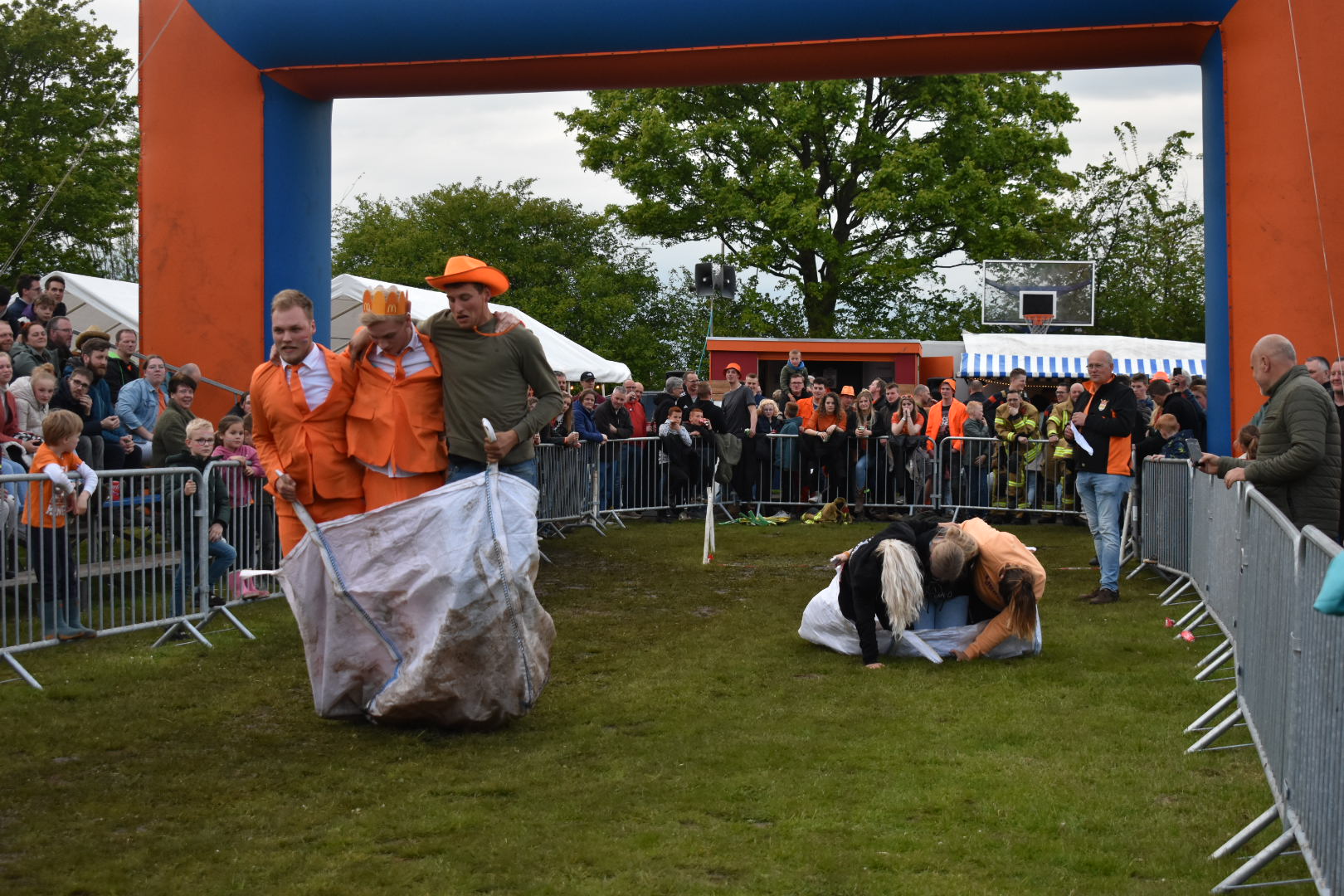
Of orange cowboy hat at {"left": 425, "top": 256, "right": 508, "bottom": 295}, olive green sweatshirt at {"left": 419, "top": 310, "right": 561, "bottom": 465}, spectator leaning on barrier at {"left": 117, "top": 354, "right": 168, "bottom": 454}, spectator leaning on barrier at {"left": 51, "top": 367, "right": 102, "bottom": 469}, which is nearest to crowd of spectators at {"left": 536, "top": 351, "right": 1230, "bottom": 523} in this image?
spectator leaning on barrier at {"left": 117, "top": 354, "right": 168, "bottom": 454}

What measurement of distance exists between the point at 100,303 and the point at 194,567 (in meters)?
11.1

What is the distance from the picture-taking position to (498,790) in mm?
5422

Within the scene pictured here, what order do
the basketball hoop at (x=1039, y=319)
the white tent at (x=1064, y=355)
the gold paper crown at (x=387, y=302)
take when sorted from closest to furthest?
the gold paper crown at (x=387, y=302) < the white tent at (x=1064, y=355) < the basketball hoop at (x=1039, y=319)

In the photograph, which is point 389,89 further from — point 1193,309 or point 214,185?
point 1193,309

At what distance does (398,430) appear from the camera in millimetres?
6555

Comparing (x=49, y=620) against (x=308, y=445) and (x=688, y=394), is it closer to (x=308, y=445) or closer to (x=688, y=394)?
(x=308, y=445)

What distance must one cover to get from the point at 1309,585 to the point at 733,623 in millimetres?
5684

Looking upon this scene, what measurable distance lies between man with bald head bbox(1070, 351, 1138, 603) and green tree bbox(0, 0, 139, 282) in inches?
1167

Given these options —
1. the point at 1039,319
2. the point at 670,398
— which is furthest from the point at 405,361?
the point at 1039,319

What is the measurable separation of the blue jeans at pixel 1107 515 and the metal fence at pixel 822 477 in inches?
216

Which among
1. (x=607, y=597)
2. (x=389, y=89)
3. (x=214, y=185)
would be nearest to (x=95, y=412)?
(x=214, y=185)

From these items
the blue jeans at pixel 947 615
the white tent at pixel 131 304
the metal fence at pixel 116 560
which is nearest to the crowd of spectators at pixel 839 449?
the white tent at pixel 131 304

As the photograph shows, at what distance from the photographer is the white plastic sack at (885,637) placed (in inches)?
317

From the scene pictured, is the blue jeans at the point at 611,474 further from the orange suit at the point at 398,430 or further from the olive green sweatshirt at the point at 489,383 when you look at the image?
the orange suit at the point at 398,430
